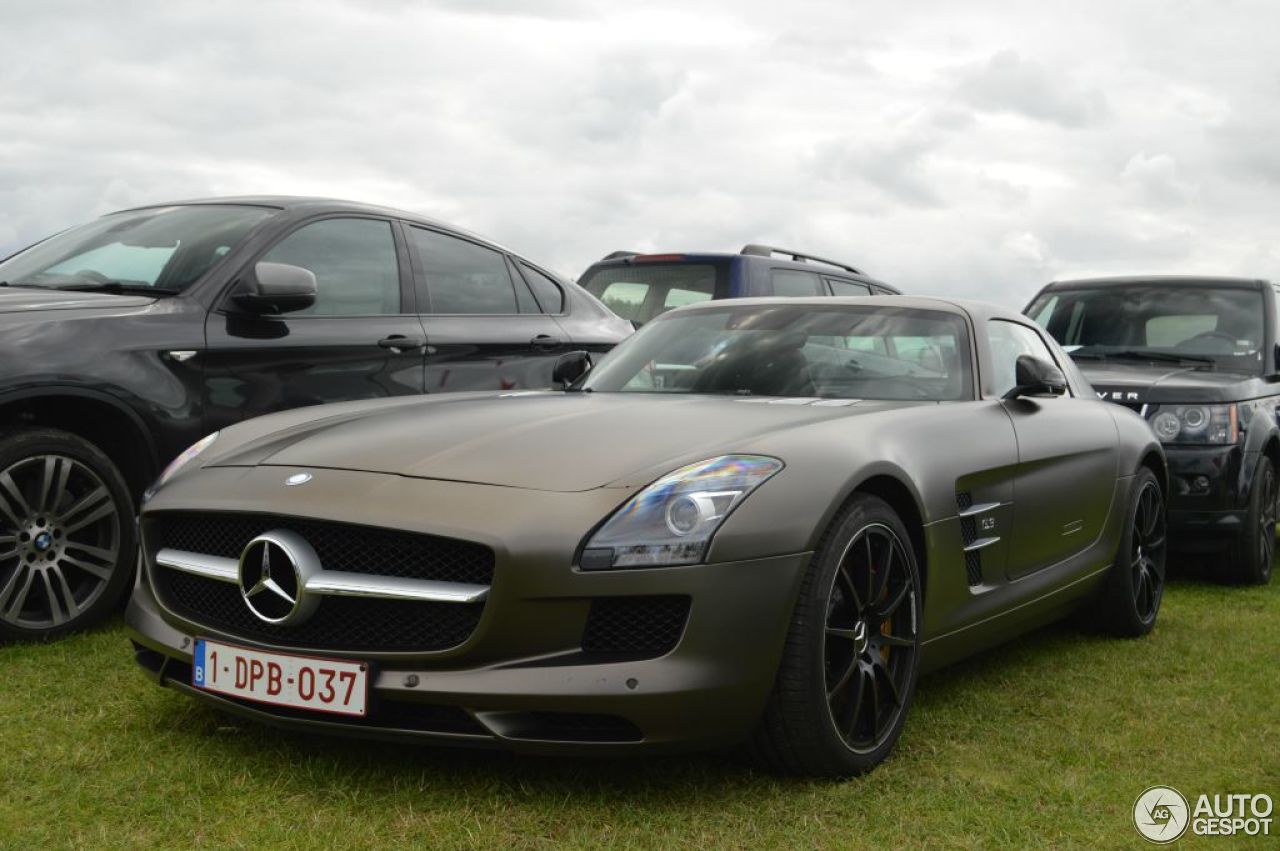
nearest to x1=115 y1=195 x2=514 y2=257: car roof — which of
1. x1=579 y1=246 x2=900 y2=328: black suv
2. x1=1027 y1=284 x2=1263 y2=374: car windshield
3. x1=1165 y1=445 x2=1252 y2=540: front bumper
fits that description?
x1=579 y1=246 x2=900 y2=328: black suv

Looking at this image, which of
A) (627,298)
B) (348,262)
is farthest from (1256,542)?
(348,262)

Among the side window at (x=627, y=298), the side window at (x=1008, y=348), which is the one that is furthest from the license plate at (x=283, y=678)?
the side window at (x=627, y=298)

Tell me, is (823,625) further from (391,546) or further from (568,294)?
(568,294)

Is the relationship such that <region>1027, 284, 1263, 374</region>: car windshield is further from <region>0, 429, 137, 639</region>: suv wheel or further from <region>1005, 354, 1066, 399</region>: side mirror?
<region>0, 429, 137, 639</region>: suv wheel

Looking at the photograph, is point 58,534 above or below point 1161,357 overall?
below

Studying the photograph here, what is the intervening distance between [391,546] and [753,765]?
43.1 inches

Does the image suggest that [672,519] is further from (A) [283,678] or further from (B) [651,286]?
(B) [651,286]

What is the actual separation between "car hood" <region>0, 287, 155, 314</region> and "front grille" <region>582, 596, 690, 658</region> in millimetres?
2778

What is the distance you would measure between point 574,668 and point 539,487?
444 mm

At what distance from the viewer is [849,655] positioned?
362 cm

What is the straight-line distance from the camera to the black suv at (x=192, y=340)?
15.7ft

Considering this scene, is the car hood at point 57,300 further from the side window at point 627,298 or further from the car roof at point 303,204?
the side window at point 627,298

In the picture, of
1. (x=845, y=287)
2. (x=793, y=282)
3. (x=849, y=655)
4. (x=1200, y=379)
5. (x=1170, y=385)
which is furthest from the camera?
(x=845, y=287)

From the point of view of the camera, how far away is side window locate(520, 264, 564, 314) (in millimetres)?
6766
